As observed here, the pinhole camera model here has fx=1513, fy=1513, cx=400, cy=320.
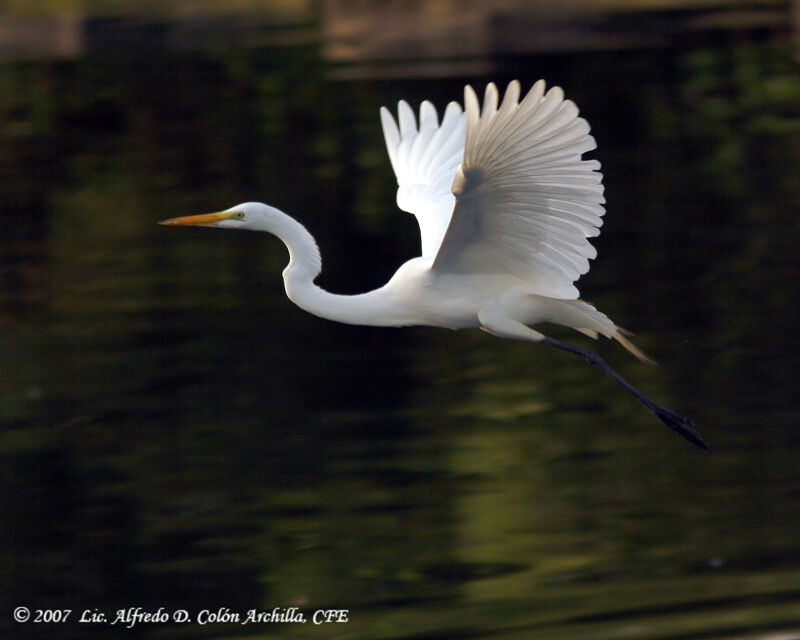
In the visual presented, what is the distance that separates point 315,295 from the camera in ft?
16.8

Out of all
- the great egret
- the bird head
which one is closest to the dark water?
the great egret

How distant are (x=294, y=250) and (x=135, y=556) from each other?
2.00m

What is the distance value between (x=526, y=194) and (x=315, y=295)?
880mm

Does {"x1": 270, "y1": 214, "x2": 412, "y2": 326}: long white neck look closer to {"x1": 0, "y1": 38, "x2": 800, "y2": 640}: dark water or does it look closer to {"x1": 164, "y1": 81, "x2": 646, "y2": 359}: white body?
{"x1": 164, "y1": 81, "x2": 646, "y2": 359}: white body

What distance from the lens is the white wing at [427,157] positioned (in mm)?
5723

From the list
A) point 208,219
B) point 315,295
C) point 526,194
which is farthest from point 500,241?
point 208,219

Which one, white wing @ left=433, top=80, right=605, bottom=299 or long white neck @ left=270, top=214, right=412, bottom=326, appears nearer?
white wing @ left=433, top=80, right=605, bottom=299

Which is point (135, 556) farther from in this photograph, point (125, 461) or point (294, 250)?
point (294, 250)

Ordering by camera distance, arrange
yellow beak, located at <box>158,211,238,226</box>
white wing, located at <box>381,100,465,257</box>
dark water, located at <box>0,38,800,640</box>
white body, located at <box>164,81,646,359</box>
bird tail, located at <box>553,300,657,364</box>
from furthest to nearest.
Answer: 1. dark water, located at <box>0,38,800,640</box>
2. white wing, located at <box>381,100,465,257</box>
3. bird tail, located at <box>553,300,657,364</box>
4. yellow beak, located at <box>158,211,238,226</box>
5. white body, located at <box>164,81,646,359</box>

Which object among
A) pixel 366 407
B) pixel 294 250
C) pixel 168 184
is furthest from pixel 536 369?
pixel 168 184

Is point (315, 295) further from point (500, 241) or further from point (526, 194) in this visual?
point (526, 194)

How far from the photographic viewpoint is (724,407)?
7.59 meters

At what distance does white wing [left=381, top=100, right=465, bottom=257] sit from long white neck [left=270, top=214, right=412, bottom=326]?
601 mm

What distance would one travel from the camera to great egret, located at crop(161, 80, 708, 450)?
172 inches
